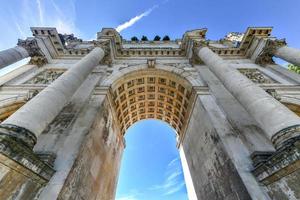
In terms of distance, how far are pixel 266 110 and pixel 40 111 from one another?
892cm

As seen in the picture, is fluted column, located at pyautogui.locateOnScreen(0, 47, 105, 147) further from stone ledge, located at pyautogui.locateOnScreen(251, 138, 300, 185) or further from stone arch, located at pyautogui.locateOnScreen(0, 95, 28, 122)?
stone ledge, located at pyautogui.locateOnScreen(251, 138, 300, 185)

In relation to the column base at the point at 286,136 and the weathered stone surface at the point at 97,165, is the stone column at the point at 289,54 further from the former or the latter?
the weathered stone surface at the point at 97,165

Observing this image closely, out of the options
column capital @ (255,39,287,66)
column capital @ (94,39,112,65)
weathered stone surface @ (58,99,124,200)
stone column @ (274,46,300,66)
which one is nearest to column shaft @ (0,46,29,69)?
column capital @ (94,39,112,65)

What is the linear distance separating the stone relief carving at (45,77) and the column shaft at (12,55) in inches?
68.4

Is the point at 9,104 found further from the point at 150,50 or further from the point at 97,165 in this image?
the point at 150,50

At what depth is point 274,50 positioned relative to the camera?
13820 millimetres

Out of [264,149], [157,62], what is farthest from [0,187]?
[157,62]

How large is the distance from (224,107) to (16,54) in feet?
46.4

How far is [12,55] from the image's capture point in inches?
432

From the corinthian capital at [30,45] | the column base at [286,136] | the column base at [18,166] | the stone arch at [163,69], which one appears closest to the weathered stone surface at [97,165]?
the column base at [18,166]

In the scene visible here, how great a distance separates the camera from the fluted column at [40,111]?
5.55m

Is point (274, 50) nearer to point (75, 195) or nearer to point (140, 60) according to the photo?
point (140, 60)

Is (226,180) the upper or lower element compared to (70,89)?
lower

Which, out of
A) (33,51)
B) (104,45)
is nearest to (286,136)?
(104,45)
